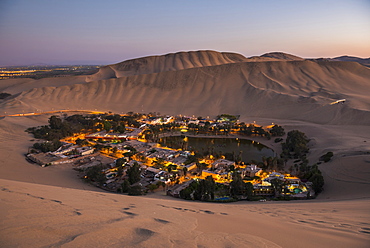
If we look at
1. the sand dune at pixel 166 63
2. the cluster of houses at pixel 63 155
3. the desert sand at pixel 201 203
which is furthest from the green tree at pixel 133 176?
the sand dune at pixel 166 63

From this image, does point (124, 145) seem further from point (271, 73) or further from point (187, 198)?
point (271, 73)

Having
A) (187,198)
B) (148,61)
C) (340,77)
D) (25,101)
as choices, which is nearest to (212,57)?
(148,61)

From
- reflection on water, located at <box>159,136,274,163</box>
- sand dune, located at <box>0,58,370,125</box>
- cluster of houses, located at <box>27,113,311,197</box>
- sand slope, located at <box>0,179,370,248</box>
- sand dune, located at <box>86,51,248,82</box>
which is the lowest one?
cluster of houses, located at <box>27,113,311,197</box>

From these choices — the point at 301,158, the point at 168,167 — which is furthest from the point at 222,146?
the point at 168,167

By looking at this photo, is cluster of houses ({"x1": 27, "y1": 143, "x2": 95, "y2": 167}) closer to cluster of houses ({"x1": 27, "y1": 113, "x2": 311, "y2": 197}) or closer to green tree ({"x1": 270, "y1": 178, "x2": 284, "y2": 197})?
cluster of houses ({"x1": 27, "y1": 113, "x2": 311, "y2": 197})

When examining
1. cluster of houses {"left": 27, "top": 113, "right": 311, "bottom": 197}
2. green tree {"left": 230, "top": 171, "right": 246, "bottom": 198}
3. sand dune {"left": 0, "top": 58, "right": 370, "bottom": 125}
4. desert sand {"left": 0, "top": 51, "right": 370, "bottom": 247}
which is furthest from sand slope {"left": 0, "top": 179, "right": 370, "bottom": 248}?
sand dune {"left": 0, "top": 58, "right": 370, "bottom": 125}

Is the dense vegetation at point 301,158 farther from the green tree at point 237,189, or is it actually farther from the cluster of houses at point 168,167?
the green tree at point 237,189

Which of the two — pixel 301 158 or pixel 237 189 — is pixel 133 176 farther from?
pixel 301 158
